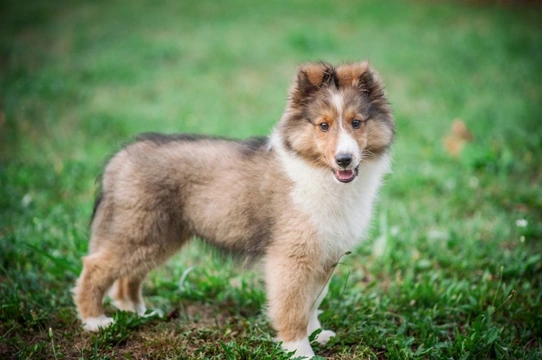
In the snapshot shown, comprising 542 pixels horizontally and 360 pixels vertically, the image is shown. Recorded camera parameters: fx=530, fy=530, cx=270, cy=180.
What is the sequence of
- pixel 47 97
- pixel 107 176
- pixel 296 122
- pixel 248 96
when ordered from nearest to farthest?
pixel 296 122 → pixel 107 176 → pixel 47 97 → pixel 248 96

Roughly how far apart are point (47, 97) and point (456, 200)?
652 cm

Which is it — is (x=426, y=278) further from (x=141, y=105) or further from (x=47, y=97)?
(x=47, y=97)

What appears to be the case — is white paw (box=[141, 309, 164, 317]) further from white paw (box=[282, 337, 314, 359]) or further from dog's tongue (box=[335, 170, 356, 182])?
dog's tongue (box=[335, 170, 356, 182])

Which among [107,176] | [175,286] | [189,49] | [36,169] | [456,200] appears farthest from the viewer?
[189,49]

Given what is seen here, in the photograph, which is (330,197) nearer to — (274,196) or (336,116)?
(274,196)

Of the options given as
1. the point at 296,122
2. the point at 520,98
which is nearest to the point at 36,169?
the point at 296,122

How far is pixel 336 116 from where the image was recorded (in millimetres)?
3346

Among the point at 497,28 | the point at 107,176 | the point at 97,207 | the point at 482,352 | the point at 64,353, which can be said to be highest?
the point at 497,28

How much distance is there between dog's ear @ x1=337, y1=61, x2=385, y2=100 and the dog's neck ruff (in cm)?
44

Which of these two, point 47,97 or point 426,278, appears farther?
point 47,97

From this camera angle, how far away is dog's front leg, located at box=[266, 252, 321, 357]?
3.52 m

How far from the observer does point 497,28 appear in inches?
515

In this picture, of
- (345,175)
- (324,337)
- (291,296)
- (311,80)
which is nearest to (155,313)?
(291,296)

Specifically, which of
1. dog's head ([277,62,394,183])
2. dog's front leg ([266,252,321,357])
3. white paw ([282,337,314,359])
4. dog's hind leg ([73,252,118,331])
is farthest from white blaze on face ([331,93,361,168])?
dog's hind leg ([73,252,118,331])
